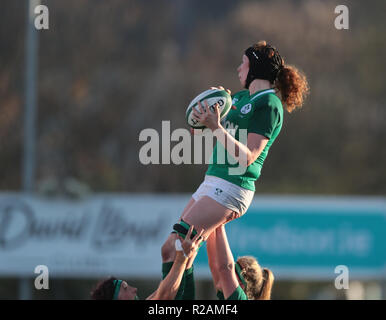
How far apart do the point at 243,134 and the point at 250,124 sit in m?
0.11

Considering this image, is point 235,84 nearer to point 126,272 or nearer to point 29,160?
point 29,160

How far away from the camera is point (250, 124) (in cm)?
605

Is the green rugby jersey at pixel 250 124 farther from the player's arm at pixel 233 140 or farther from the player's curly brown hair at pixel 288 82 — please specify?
the player's curly brown hair at pixel 288 82

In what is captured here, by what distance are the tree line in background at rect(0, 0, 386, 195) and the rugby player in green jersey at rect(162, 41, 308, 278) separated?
16.2 m

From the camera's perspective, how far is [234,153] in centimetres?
582

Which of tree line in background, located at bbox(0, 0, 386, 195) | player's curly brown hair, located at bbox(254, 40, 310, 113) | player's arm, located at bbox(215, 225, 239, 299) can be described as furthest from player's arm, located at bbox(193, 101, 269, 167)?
tree line in background, located at bbox(0, 0, 386, 195)

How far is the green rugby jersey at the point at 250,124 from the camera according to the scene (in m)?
6.02

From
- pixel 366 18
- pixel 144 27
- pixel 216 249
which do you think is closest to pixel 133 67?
pixel 144 27

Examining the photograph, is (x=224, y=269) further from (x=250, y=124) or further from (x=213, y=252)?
(x=250, y=124)

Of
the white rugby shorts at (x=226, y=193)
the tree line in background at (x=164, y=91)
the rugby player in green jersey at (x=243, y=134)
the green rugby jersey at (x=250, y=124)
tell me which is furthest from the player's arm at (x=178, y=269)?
the tree line in background at (x=164, y=91)

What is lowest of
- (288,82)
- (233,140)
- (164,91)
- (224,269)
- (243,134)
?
(224,269)

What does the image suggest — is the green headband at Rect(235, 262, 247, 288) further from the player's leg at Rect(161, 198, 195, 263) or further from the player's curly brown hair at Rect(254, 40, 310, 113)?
the player's curly brown hair at Rect(254, 40, 310, 113)

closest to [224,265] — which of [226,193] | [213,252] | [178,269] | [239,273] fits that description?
[213,252]
